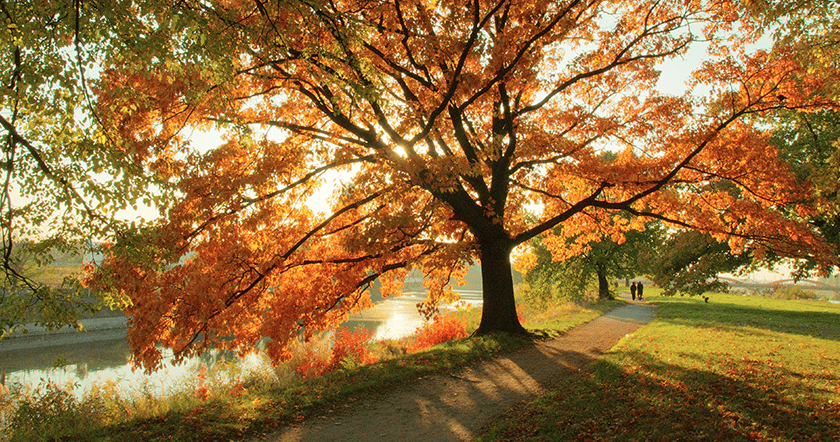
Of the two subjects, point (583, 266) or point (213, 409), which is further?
point (583, 266)

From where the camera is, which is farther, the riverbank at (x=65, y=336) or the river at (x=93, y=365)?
the riverbank at (x=65, y=336)

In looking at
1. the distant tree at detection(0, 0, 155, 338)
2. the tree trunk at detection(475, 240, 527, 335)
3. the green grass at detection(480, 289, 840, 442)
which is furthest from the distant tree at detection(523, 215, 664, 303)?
the distant tree at detection(0, 0, 155, 338)

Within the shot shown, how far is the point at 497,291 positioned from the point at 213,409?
771 cm

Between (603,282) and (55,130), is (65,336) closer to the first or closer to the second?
(55,130)

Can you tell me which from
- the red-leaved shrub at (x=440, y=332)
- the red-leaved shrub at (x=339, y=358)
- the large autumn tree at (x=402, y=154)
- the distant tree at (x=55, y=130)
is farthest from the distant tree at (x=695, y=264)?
the distant tree at (x=55, y=130)

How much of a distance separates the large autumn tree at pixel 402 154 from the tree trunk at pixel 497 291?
0.05 metres

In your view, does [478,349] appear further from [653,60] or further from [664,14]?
[664,14]

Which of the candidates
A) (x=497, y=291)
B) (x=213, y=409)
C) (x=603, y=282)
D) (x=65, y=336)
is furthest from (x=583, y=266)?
(x=65, y=336)

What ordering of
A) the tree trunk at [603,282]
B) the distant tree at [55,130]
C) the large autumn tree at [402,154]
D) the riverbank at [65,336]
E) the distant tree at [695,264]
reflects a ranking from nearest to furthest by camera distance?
the distant tree at [55,130] → the large autumn tree at [402,154] → the distant tree at [695,264] → the riverbank at [65,336] → the tree trunk at [603,282]

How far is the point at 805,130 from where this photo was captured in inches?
646

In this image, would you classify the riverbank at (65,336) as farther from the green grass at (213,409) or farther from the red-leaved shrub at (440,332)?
the red-leaved shrub at (440,332)

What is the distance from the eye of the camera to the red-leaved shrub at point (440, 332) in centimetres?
1347

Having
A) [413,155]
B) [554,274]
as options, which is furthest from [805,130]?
[413,155]

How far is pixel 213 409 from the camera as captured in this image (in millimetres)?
6211
